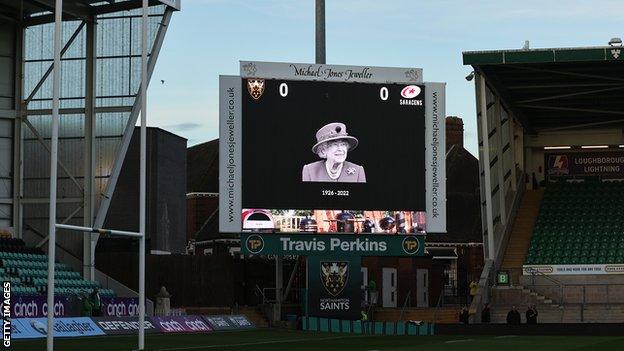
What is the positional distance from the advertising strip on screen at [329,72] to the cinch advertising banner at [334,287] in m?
6.84

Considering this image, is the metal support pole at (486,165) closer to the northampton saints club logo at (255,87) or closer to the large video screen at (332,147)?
the large video screen at (332,147)

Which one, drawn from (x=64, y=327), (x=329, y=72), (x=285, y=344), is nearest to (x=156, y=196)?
(x=329, y=72)

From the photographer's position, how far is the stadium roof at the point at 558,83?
51.6 metres

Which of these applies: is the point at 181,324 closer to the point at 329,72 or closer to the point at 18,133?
the point at 329,72

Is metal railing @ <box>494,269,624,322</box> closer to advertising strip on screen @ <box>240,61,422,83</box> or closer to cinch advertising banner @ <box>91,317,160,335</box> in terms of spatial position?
advertising strip on screen @ <box>240,61,422,83</box>

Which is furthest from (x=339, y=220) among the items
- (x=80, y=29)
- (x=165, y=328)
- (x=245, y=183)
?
(x=80, y=29)

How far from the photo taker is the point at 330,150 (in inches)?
1810

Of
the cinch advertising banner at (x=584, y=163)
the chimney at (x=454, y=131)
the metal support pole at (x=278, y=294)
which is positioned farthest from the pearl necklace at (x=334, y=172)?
the chimney at (x=454, y=131)

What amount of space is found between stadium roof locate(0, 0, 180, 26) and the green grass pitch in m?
14.7

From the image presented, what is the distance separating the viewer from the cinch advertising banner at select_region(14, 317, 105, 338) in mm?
33219

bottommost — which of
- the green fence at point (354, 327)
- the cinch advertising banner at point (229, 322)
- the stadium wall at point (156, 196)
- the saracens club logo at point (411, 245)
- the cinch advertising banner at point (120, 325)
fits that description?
the green fence at point (354, 327)

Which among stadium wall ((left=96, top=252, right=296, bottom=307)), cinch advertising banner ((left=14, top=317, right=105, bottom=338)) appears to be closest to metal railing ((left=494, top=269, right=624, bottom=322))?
stadium wall ((left=96, top=252, right=296, bottom=307))

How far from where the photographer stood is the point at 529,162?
211 ft

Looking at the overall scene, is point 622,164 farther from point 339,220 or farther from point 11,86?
point 11,86
